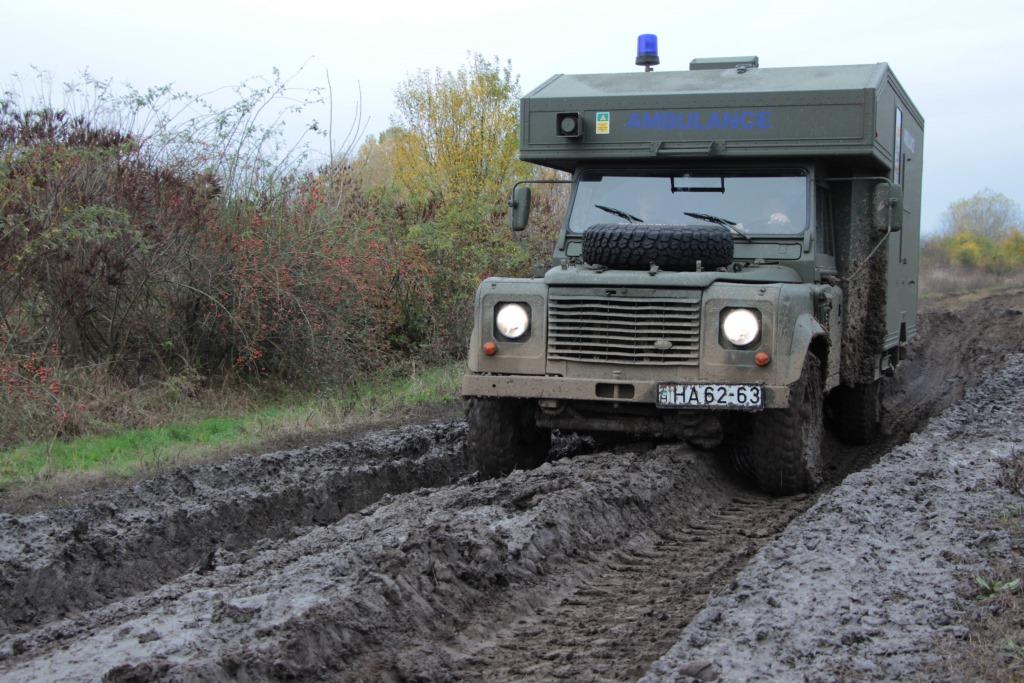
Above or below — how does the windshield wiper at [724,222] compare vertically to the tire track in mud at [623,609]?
above

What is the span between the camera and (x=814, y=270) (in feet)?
27.0

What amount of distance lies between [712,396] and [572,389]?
0.87 m

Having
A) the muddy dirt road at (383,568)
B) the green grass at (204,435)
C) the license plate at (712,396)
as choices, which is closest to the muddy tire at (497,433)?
the muddy dirt road at (383,568)

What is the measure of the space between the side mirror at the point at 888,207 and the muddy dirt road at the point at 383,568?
1.89 m

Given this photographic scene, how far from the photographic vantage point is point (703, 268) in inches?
304

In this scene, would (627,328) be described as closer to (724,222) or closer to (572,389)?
(572,389)

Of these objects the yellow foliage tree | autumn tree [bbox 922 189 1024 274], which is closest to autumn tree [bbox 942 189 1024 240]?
autumn tree [bbox 922 189 1024 274]

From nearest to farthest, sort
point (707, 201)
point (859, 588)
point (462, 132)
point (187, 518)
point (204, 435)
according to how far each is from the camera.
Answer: point (859, 588) → point (187, 518) → point (707, 201) → point (204, 435) → point (462, 132)

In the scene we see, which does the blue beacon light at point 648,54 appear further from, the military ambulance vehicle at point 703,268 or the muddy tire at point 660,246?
the muddy tire at point 660,246

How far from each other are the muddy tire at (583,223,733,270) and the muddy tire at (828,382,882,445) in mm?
3175

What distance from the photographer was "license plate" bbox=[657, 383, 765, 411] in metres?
7.18

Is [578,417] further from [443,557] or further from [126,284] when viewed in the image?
[126,284]

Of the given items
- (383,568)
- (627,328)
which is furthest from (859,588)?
(627,328)

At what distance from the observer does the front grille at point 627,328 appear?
732 cm
